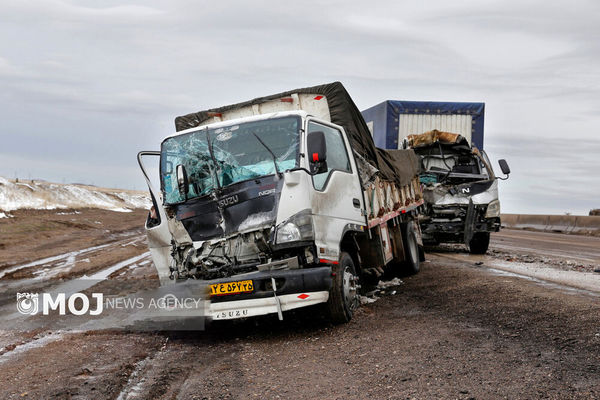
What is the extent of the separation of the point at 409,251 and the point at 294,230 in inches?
203

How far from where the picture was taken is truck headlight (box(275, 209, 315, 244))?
6.61 meters

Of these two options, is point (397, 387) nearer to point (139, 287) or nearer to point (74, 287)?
point (139, 287)

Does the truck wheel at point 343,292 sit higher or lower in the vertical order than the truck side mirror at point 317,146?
lower

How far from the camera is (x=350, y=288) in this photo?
7.51 metres

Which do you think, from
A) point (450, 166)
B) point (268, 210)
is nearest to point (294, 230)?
point (268, 210)

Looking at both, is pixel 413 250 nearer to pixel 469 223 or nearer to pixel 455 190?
pixel 469 223

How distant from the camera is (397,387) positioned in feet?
15.8

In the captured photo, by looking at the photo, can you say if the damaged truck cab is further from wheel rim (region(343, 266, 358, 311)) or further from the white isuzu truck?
wheel rim (region(343, 266, 358, 311))

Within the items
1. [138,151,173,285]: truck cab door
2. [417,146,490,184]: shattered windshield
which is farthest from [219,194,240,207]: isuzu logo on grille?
[417,146,490,184]: shattered windshield

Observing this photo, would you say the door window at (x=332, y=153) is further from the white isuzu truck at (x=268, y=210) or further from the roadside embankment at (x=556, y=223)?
the roadside embankment at (x=556, y=223)

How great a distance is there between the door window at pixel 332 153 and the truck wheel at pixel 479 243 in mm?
7764

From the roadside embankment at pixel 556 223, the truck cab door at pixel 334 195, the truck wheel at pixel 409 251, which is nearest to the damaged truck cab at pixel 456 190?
the truck wheel at pixel 409 251

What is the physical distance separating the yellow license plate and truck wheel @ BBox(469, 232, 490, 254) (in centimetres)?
969

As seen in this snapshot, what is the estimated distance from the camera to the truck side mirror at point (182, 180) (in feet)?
23.8
